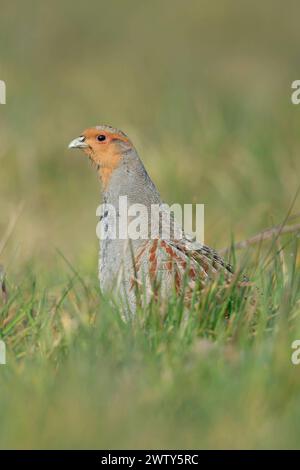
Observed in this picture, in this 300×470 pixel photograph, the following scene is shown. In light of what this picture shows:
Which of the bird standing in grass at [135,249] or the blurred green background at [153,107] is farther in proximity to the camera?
the blurred green background at [153,107]

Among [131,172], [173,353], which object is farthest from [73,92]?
[173,353]

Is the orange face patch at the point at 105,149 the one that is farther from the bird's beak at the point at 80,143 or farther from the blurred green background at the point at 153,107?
the blurred green background at the point at 153,107

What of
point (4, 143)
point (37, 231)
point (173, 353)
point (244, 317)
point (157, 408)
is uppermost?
point (4, 143)

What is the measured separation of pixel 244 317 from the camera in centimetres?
358

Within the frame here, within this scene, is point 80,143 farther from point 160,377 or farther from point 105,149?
point 160,377

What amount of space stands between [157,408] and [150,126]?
5244mm

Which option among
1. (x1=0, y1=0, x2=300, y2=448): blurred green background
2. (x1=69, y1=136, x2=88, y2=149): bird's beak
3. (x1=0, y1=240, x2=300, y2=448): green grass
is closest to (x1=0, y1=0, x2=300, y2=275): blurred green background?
(x1=0, y1=0, x2=300, y2=448): blurred green background

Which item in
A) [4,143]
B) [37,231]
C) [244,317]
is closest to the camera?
[244,317]

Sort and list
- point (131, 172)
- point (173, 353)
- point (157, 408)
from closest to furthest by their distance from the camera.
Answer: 1. point (157, 408)
2. point (173, 353)
3. point (131, 172)

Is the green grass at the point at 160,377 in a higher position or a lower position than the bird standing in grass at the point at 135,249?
lower

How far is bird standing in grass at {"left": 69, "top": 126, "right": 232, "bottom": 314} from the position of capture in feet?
12.8

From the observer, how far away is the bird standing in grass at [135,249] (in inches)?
154

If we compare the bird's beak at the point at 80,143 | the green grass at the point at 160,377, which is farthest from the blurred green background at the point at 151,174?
the bird's beak at the point at 80,143

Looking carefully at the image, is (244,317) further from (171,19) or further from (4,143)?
(171,19)
